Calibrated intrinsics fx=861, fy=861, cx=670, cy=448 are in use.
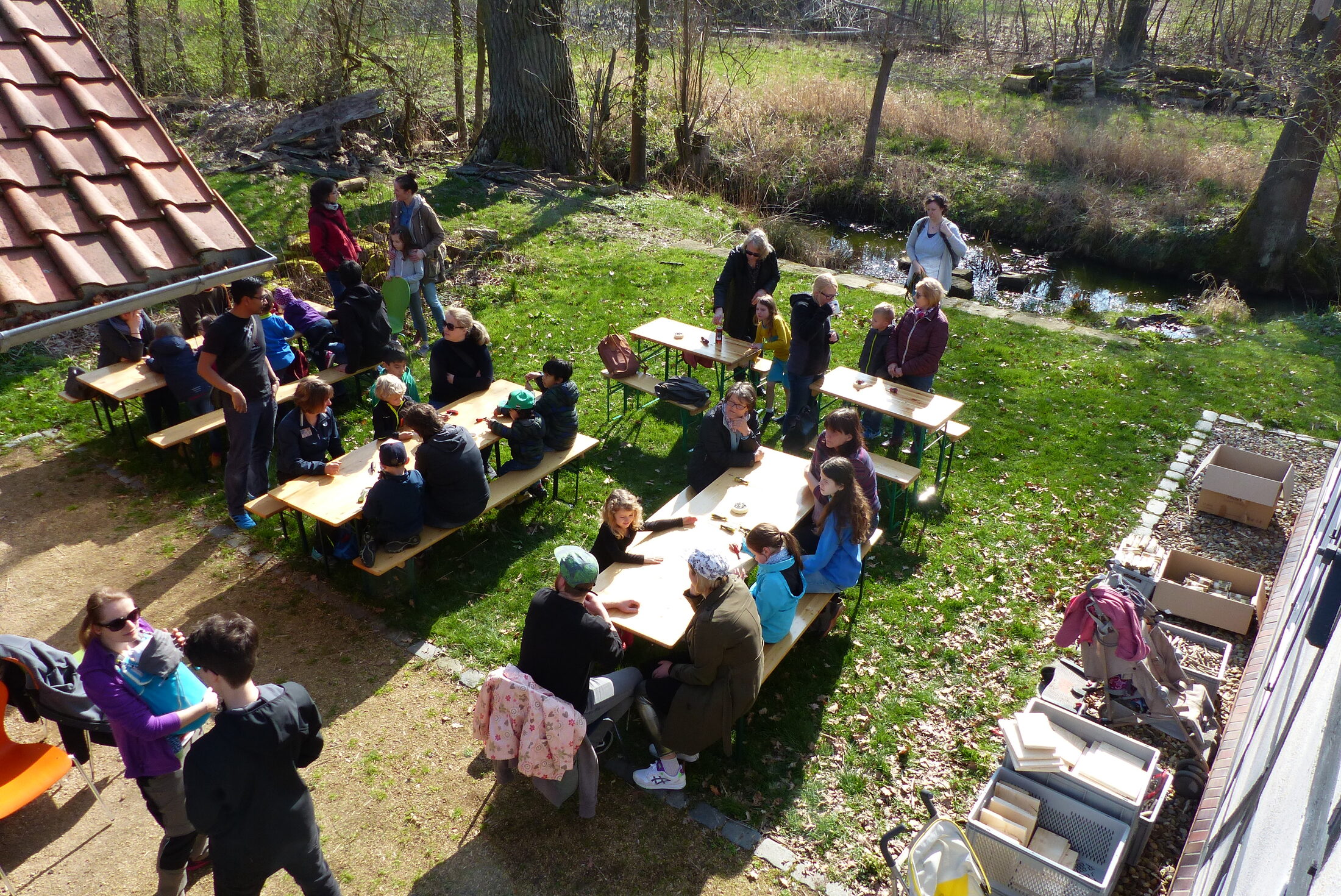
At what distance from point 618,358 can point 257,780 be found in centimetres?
595

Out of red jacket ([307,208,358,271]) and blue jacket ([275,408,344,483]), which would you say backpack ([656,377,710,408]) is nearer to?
blue jacket ([275,408,344,483])

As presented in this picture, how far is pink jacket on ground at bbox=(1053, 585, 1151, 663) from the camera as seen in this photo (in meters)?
5.39

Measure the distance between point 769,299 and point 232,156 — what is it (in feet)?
39.6

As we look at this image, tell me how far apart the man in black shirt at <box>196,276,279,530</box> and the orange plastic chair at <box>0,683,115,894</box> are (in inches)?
97.6

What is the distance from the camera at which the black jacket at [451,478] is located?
644cm

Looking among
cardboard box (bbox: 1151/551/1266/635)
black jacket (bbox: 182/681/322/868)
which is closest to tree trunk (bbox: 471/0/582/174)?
cardboard box (bbox: 1151/551/1266/635)

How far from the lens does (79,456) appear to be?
844 centimetres

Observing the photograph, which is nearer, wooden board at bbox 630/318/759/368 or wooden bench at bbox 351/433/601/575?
wooden bench at bbox 351/433/601/575

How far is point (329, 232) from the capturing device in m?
9.78

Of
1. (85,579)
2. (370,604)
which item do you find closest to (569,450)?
(370,604)

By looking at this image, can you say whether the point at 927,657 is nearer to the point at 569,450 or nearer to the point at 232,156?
the point at 569,450

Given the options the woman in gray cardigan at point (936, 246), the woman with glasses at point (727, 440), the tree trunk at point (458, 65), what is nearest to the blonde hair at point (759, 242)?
the woman in gray cardigan at point (936, 246)

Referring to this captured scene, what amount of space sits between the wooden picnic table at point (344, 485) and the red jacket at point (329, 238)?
3.29 m

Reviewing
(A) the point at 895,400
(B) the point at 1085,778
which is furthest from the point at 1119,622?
(A) the point at 895,400
